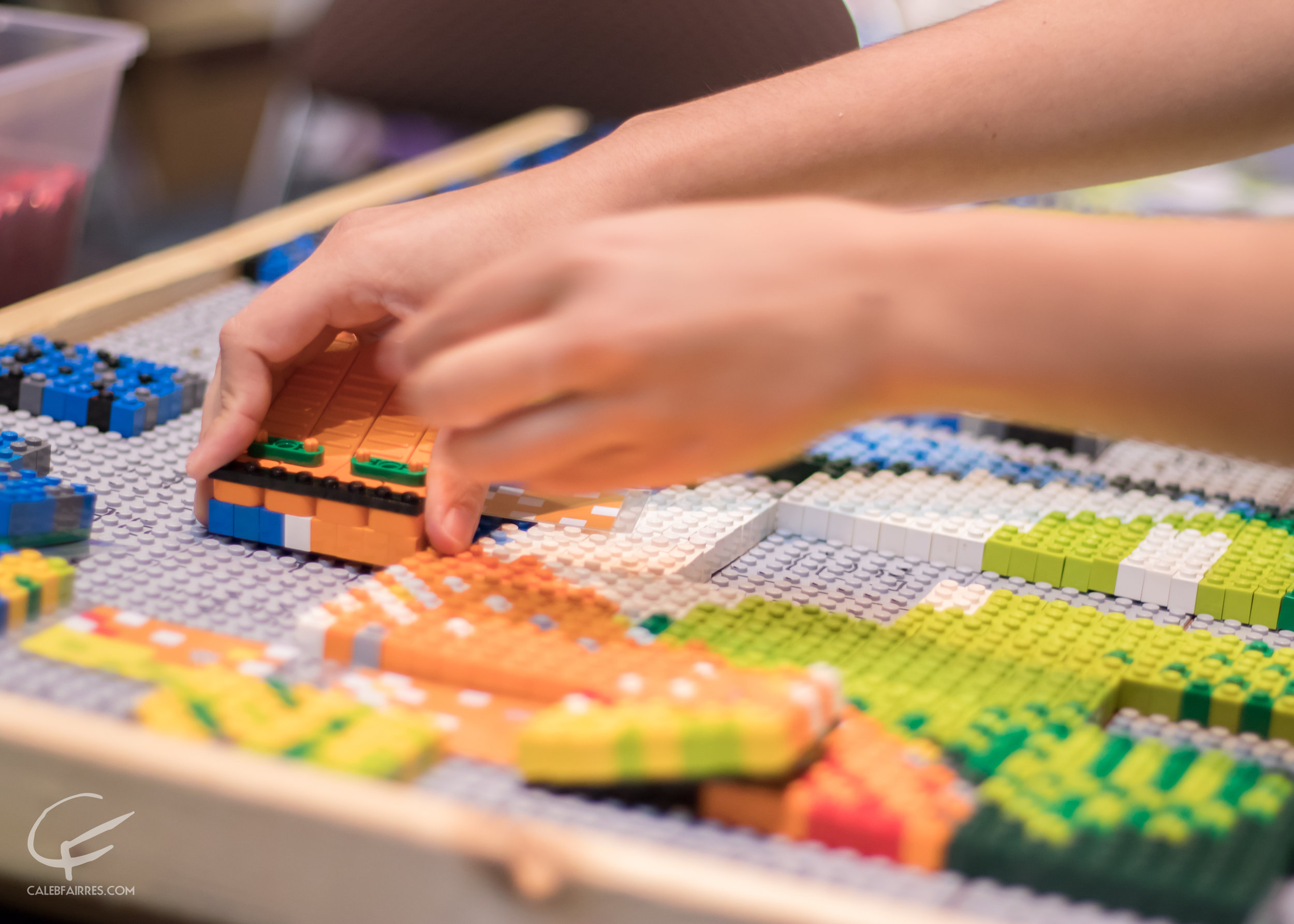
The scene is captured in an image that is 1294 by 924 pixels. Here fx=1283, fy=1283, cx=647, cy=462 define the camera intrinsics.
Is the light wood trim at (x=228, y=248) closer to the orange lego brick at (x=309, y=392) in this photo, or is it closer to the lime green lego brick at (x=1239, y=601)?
the orange lego brick at (x=309, y=392)

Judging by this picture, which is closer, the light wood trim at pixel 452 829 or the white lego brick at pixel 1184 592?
the light wood trim at pixel 452 829

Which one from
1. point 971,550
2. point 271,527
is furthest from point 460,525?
point 971,550

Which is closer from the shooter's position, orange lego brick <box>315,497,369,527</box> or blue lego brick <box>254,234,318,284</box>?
orange lego brick <box>315,497,369,527</box>

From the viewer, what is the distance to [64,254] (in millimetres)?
1325

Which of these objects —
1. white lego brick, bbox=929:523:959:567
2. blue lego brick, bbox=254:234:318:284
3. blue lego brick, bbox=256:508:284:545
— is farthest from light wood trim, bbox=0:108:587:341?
white lego brick, bbox=929:523:959:567

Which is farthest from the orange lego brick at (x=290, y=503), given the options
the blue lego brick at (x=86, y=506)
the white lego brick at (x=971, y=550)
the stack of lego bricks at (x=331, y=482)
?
the white lego brick at (x=971, y=550)

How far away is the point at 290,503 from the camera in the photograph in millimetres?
811

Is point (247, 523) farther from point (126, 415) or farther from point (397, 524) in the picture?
point (126, 415)

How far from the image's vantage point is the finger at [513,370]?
1.89 ft

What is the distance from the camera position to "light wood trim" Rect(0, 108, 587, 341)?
3.73 feet

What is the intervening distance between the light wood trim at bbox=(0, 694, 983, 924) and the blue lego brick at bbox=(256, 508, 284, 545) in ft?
0.89

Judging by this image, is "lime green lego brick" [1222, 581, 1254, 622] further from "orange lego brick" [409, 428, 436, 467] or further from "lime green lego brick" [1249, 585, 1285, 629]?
"orange lego brick" [409, 428, 436, 467]

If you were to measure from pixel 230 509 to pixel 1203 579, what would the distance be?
63cm

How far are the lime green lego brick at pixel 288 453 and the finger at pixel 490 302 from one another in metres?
0.21
